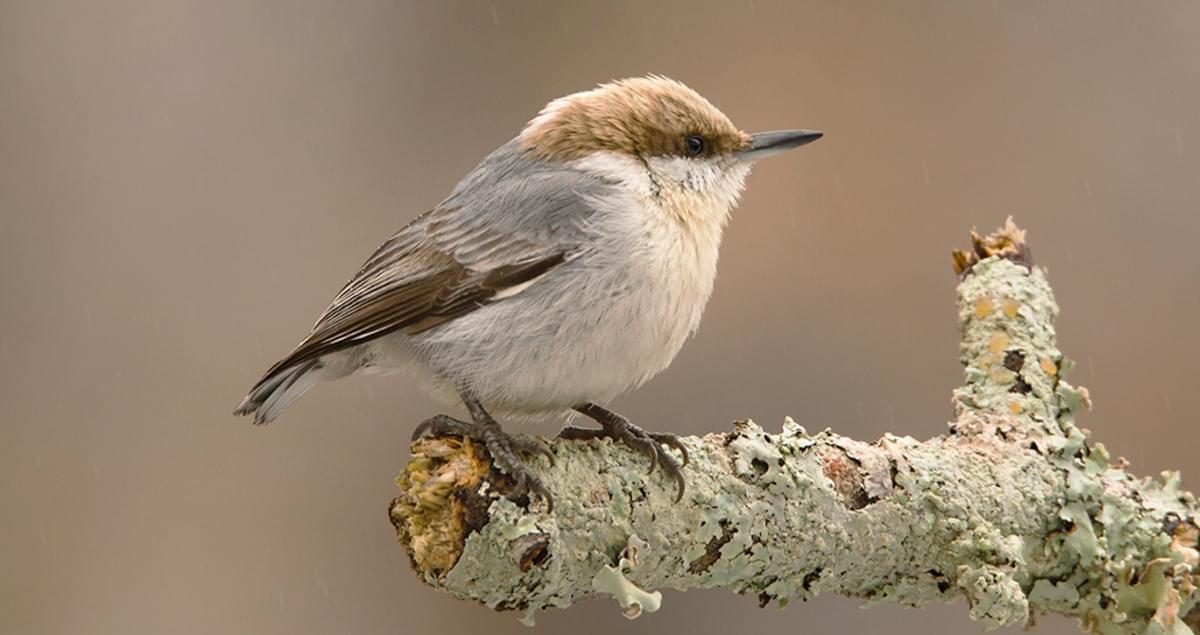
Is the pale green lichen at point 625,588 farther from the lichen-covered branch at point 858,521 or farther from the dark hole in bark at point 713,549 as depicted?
the dark hole in bark at point 713,549

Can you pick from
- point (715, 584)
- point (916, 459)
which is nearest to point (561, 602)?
point (715, 584)

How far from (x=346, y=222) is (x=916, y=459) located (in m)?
2.59

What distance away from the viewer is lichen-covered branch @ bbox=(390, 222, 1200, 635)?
206 cm

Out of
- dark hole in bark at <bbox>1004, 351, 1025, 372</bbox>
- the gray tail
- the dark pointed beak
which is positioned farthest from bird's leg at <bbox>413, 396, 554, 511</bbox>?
dark hole in bark at <bbox>1004, 351, 1025, 372</bbox>

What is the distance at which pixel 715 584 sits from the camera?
89.8 inches

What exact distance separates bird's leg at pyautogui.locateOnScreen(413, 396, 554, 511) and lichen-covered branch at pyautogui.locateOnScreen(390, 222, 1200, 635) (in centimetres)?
2

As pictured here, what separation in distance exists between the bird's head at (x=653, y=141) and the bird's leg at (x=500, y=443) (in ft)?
1.93

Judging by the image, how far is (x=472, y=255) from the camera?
2590 mm

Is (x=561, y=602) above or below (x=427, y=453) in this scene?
below

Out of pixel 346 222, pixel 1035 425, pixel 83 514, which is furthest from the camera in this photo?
pixel 346 222

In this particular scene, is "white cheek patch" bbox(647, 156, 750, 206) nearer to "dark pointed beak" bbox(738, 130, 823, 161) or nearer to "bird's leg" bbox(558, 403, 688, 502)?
"dark pointed beak" bbox(738, 130, 823, 161)

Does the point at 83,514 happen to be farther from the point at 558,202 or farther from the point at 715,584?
the point at 715,584

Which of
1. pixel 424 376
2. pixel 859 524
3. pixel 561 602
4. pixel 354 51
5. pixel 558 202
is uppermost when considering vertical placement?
pixel 354 51

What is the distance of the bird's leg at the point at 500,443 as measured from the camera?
6.81 feet
